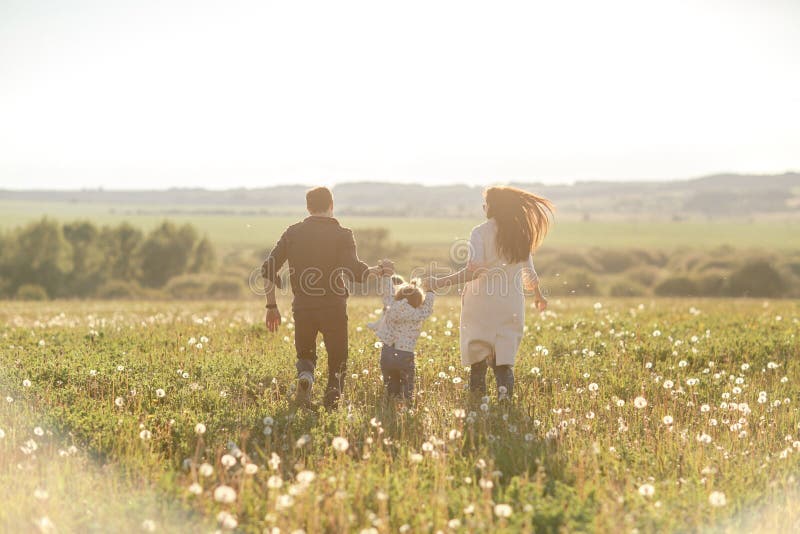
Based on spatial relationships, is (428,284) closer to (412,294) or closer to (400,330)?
(412,294)

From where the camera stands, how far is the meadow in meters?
4.73

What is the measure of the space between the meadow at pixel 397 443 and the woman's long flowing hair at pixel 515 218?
5.41 feet

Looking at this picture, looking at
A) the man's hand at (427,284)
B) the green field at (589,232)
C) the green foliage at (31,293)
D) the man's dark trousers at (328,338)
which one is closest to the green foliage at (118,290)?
the green foliage at (31,293)

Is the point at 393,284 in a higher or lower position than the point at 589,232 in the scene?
higher

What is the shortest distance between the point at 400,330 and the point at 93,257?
240ft

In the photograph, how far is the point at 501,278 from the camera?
8.09 metres

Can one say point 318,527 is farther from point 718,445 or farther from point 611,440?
point 718,445

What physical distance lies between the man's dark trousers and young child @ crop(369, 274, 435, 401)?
376 mm

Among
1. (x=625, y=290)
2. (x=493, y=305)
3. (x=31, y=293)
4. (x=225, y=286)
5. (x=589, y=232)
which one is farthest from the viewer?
(x=589, y=232)

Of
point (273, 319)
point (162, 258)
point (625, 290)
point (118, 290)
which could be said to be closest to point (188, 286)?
point (118, 290)

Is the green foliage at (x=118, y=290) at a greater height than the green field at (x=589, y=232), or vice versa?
the green field at (x=589, y=232)

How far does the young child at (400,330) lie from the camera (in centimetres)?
788

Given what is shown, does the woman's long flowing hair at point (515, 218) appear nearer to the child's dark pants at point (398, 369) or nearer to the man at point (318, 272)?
the man at point (318, 272)

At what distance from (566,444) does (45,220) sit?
76388 millimetres
